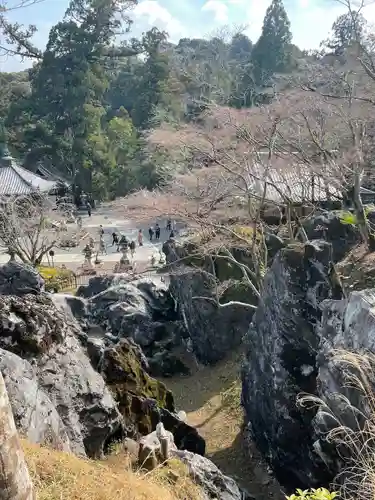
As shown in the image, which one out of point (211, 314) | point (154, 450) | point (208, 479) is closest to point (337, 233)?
point (211, 314)

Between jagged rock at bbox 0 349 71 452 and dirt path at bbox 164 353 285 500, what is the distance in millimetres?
3990

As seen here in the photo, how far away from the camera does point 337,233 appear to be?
31.3 feet

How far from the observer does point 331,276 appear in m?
7.49

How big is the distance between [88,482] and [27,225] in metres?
15.4

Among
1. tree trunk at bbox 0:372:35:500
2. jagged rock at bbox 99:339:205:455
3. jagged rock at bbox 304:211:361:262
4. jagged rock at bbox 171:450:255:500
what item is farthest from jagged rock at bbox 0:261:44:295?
tree trunk at bbox 0:372:35:500

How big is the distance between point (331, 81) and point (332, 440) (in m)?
9.42

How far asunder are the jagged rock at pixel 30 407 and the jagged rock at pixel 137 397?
164cm

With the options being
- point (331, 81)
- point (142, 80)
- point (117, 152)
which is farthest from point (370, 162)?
point (142, 80)

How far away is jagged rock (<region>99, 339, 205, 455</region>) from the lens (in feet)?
22.7

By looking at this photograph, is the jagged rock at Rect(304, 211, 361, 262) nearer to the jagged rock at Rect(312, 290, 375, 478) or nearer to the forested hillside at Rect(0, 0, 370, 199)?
the jagged rock at Rect(312, 290, 375, 478)

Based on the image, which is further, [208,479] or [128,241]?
[128,241]

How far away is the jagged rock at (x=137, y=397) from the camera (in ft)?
22.7

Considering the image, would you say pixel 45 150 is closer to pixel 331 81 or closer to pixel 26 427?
pixel 331 81

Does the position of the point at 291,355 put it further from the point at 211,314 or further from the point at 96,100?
the point at 96,100
